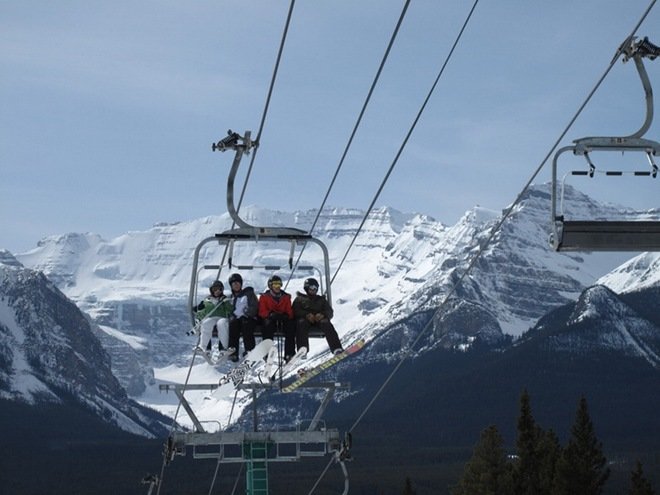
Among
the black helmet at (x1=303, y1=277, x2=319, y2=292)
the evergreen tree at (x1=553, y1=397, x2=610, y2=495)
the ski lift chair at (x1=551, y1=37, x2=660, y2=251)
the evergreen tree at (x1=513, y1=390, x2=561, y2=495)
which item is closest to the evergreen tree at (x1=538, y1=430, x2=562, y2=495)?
the evergreen tree at (x1=513, y1=390, x2=561, y2=495)

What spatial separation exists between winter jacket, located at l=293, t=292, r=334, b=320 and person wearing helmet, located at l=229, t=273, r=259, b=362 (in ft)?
3.15

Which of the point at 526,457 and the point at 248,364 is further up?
the point at 526,457

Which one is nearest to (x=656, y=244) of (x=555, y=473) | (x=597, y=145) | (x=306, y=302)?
(x=597, y=145)

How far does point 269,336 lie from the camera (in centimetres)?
3503

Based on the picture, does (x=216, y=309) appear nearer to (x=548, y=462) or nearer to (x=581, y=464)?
(x=548, y=462)

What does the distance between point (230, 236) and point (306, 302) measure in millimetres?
3192

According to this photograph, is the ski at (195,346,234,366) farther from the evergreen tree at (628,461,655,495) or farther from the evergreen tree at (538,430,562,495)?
the evergreen tree at (538,430,562,495)

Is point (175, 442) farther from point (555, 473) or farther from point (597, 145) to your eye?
point (555, 473)

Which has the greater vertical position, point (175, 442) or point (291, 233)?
point (291, 233)

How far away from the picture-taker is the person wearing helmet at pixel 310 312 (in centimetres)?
3450

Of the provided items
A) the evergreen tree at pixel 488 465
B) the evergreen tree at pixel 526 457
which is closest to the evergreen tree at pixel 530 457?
the evergreen tree at pixel 526 457

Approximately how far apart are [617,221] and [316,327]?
12.6 meters

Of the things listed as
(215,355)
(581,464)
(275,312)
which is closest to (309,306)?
(275,312)

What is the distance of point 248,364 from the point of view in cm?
3528
